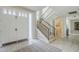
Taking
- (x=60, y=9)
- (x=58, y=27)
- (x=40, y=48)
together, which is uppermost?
(x=60, y=9)

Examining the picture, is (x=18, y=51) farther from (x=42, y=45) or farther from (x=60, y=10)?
(x=60, y=10)

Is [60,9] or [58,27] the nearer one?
[60,9]

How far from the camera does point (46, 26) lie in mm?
2947

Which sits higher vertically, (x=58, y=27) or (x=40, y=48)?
(x=58, y=27)

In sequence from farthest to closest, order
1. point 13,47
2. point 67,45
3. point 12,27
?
point 67,45
point 12,27
point 13,47

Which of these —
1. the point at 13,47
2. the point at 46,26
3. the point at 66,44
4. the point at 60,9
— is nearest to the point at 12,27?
the point at 13,47

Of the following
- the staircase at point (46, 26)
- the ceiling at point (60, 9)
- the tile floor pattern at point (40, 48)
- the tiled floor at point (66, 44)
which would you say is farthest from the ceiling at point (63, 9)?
the tile floor pattern at point (40, 48)

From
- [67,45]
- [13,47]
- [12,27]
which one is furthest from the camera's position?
[67,45]

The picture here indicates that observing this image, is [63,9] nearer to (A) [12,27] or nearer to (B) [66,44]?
(B) [66,44]
